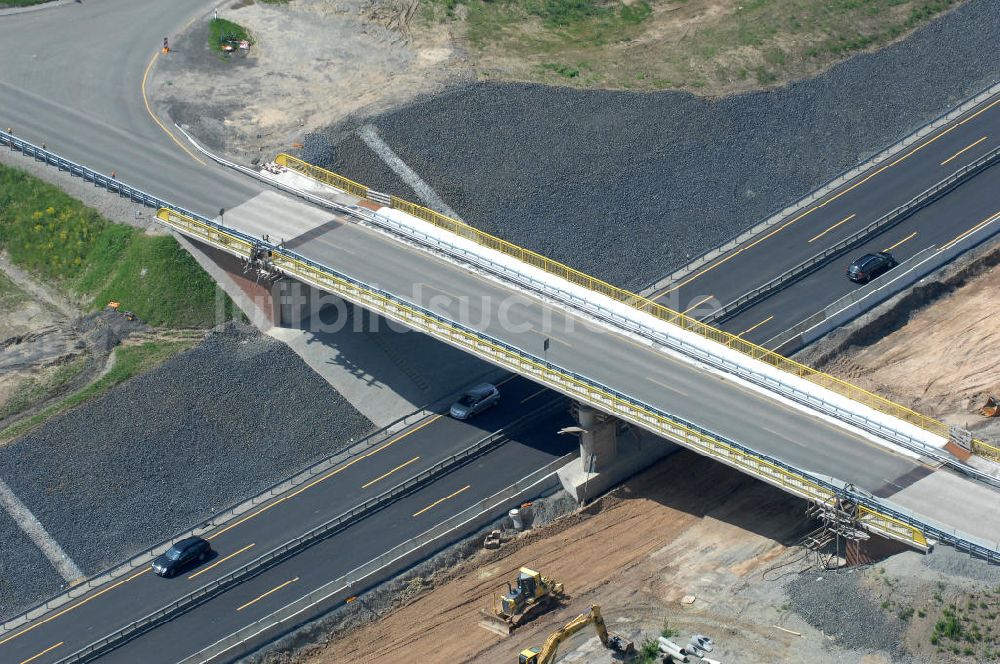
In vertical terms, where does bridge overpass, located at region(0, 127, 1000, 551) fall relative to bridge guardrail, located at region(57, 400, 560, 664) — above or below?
above

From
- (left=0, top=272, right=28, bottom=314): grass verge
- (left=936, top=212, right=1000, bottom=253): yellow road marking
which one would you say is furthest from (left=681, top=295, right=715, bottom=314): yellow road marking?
(left=0, top=272, right=28, bottom=314): grass verge

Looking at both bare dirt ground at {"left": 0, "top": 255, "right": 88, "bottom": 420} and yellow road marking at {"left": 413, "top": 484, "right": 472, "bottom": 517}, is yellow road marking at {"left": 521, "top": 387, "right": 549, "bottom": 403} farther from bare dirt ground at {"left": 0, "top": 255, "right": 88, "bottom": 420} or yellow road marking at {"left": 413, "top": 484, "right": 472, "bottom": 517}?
bare dirt ground at {"left": 0, "top": 255, "right": 88, "bottom": 420}

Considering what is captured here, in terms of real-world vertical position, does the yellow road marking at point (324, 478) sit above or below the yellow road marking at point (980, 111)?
below

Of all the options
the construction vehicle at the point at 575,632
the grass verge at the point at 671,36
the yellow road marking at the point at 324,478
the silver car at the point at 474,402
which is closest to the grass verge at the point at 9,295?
the yellow road marking at the point at 324,478

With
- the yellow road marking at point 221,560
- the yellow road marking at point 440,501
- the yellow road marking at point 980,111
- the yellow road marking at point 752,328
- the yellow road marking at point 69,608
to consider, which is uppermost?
the yellow road marking at point 980,111

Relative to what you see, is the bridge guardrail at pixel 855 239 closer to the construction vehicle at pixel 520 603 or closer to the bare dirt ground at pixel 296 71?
the construction vehicle at pixel 520 603

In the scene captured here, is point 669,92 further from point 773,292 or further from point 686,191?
point 773,292

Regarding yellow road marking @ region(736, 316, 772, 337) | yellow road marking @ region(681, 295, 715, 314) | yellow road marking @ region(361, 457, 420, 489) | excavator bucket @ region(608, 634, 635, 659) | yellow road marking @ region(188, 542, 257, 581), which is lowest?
yellow road marking @ region(188, 542, 257, 581)

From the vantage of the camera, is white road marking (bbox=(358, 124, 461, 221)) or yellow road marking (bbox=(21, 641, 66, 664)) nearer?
yellow road marking (bbox=(21, 641, 66, 664))
